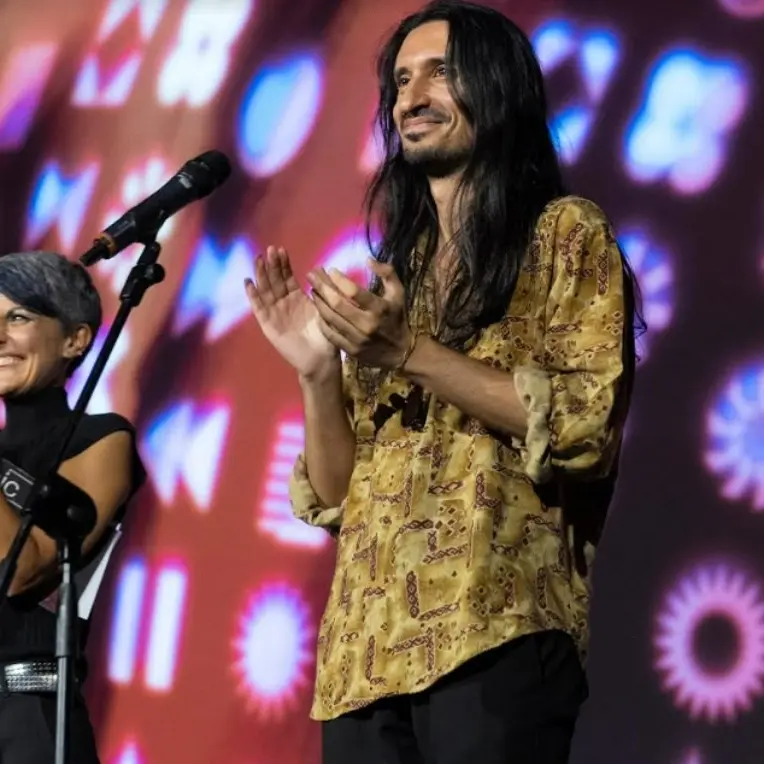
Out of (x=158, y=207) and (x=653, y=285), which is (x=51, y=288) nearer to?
(x=158, y=207)

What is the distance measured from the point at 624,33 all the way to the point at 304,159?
2.46ft

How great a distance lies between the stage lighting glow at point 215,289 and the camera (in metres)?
3.22

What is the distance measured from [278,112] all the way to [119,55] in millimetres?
530

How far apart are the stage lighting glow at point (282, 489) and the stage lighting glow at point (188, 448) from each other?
0.14 m

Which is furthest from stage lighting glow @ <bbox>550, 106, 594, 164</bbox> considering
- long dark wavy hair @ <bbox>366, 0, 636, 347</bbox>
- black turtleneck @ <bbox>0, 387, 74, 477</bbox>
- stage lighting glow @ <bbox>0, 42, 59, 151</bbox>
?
stage lighting glow @ <bbox>0, 42, 59, 151</bbox>

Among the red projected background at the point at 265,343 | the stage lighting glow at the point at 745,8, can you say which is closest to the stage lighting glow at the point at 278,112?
the red projected background at the point at 265,343

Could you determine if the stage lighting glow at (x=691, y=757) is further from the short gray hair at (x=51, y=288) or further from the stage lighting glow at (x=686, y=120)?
the short gray hair at (x=51, y=288)

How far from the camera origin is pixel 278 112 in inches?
128

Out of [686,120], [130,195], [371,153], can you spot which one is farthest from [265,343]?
[686,120]

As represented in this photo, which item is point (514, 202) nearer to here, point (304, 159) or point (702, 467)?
point (702, 467)

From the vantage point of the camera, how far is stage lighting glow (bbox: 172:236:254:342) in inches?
127

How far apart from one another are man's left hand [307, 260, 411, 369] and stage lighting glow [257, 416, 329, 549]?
125 cm

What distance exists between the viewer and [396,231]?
6.98 feet

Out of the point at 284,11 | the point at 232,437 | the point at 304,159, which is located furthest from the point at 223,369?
the point at 284,11
